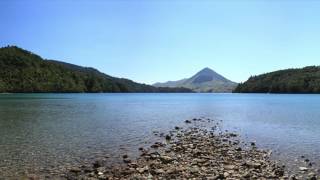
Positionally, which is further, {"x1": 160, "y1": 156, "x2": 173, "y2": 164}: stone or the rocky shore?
{"x1": 160, "y1": 156, "x2": 173, "y2": 164}: stone

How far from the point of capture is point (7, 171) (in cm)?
2103

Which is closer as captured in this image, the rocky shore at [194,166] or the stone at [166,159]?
the rocky shore at [194,166]

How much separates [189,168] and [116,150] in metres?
9.71

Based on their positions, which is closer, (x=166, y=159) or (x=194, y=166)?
(x=194, y=166)

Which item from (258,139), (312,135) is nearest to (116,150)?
(258,139)

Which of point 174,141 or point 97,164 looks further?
point 174,141

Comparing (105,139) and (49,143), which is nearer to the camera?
(49,143)

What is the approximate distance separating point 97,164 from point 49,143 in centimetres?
1087

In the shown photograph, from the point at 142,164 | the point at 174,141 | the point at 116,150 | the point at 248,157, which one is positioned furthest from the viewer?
the point at 174,141

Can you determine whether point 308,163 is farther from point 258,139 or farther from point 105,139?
point 105,139

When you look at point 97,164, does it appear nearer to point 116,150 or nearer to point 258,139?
point 116,150

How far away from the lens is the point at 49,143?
31922 mm

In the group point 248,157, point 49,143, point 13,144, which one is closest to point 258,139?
point 248,157

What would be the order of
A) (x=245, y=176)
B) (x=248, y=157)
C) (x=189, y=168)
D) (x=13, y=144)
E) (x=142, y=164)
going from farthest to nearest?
(x=13, y=144) → (x=248, y=157) → (x=142, y=164) → (x=189, y=168) → (x=245, y=176)
